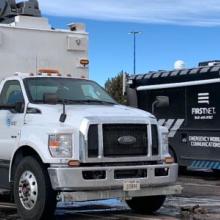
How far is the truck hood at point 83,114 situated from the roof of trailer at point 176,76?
22.5ft

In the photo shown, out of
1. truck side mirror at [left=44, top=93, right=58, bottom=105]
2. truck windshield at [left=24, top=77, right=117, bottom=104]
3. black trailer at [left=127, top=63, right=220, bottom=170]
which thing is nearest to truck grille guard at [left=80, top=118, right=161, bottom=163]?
truck side mirror at [left=44, top=93, right=58, bottom=105]

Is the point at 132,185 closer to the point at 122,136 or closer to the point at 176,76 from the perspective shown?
the point at 122,136

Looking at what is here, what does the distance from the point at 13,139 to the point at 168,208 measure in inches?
115

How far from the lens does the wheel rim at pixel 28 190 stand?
9103 millimetres

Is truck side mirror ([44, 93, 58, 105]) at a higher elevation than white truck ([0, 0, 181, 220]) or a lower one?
higher

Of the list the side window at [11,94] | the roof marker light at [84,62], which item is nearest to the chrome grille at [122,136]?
the side window at [11,94]

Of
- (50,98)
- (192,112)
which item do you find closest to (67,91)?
(50,98)

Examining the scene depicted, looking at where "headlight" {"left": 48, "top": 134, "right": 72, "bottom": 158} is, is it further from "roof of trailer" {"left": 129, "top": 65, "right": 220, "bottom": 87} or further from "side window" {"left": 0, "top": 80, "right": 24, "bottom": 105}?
"roof of trailer" {"left": 129, "top": 65, "right": 220, "bottom": 87}

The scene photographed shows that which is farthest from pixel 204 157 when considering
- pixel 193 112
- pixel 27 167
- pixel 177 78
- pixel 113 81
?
pixel 113 81

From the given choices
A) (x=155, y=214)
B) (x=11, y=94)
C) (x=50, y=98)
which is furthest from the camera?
(x=11, y=94)

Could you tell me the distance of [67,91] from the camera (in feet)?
33.9

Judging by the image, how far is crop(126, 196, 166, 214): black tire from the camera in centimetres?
1029

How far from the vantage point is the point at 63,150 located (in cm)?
888

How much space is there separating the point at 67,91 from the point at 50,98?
75 centimetres
